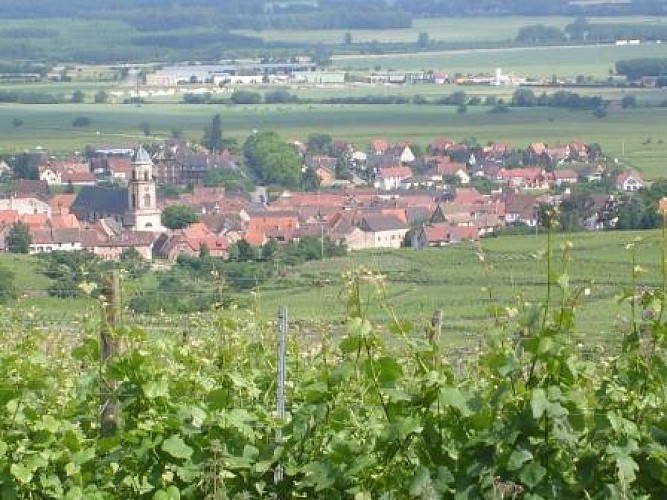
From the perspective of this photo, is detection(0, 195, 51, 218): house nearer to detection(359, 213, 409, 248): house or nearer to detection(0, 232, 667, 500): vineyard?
detection(359, 213, 409, 248): house

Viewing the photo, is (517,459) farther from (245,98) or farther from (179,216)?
(245,98)

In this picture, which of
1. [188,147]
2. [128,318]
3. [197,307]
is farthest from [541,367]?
[188,147]

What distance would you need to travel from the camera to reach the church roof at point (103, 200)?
44000 mm

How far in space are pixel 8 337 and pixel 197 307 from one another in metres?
1.56

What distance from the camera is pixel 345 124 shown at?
226ft

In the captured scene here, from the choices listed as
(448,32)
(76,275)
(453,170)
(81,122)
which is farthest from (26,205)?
(448,32)

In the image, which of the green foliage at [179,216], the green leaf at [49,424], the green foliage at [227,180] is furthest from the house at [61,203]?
the green leaf at [49,424]

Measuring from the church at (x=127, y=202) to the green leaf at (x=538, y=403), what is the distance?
3542 cm

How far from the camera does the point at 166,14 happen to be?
5271 inches

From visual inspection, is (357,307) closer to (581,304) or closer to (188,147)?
(581,304)

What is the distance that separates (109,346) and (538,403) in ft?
4.27

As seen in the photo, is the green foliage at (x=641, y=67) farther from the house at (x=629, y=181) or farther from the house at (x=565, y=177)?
the house at (x=629, y=181)

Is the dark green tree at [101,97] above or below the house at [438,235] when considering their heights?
below

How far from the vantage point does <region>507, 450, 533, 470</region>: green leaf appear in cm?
407
